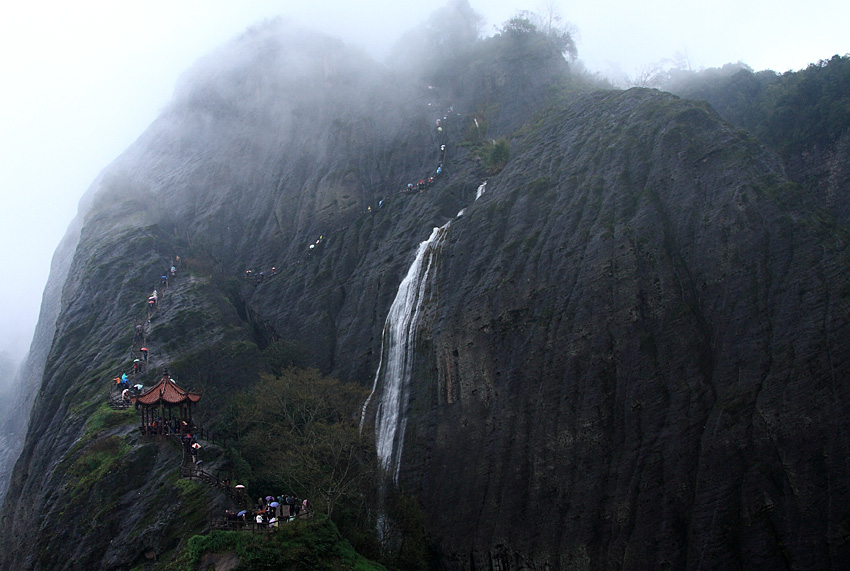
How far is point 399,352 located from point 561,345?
11147mm

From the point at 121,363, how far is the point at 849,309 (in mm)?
38539

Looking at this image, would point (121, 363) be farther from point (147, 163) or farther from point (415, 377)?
point (147, 163)

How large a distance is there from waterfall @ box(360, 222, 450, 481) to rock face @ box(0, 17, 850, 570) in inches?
36.3

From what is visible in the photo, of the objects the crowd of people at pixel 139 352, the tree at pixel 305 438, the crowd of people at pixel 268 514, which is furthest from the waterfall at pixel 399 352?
the crowd of people at pixel 139 352

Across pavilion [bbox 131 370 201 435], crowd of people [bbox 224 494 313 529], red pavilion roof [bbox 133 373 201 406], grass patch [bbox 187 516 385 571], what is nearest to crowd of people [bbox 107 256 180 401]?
pavilion [bbox 131 370 201 435]

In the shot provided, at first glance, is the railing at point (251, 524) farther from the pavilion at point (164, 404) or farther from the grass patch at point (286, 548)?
the pavilion at point (164, 404)

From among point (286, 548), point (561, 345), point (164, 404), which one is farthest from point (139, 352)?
point (561, 345)

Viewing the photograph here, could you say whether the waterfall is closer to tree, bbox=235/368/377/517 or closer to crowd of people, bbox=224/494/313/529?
tree, bbox=235/368/377/517

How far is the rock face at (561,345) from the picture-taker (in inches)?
1032

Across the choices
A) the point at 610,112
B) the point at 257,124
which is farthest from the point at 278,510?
the point at 257,124

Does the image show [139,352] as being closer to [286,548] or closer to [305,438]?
[305,438]

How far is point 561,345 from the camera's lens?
32219mm

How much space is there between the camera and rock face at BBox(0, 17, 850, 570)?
26219mm

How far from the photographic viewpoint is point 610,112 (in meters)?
45.2
